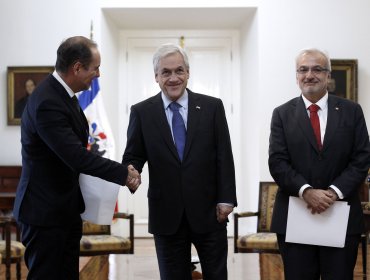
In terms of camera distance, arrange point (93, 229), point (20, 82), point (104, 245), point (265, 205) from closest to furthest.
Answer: point (104, 245) → point (93, 229) → point (265, 205) → point (20, 82)

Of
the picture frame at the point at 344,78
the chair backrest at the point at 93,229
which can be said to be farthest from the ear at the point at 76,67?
the picture frame at the point at 344,78

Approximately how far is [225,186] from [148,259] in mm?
3350

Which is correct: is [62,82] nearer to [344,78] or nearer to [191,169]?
[191,169]

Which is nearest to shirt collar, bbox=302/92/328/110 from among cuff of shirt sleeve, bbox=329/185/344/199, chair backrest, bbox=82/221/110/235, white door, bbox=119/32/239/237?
cuff of shirt sleeve, bbox=329/185/344/199

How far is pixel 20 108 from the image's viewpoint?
6.45m

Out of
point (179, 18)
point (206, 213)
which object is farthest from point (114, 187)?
point (179, 18)

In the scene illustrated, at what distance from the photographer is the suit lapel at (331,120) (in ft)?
8.85

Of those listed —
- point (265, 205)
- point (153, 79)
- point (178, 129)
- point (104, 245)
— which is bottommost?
point (104, 245)

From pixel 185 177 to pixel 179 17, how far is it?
4.48m

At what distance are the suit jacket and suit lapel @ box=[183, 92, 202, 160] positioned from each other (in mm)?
416

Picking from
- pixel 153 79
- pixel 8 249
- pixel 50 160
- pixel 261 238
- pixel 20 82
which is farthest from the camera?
pixel 153 79

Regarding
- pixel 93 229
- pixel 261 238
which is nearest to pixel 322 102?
pixel 261 238

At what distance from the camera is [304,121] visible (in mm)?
2750

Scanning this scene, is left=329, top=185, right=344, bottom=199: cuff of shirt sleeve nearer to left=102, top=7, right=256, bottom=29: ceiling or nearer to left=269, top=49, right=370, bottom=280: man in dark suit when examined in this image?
left=269, top=49, right=370, bottom=280: man in dark suit
